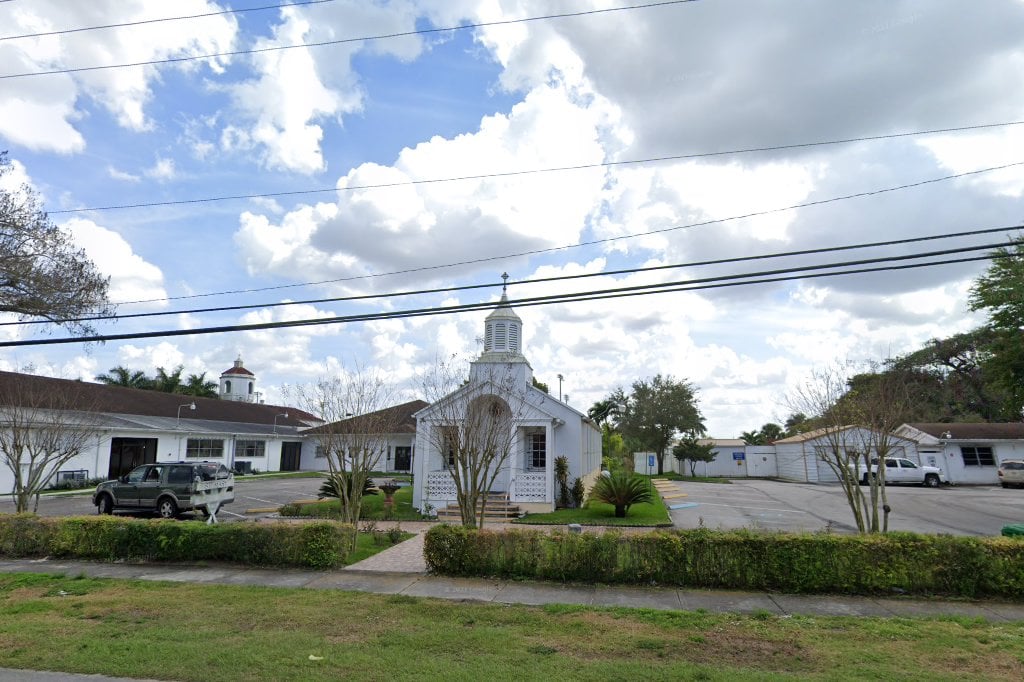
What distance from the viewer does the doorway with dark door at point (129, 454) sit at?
32094mm

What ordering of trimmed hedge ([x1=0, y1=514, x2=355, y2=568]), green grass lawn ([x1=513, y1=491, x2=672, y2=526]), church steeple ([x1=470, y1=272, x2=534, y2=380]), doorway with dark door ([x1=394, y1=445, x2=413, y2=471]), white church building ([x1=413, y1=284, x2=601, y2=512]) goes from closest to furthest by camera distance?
trimmed hedge ([x1=0, y1=514, x2=355, y2=568]) → green grass lawn ([x1=513, y1=491, x2=672, y2=526]) → white church building ([x1=413, y1=284, x2=601, y2=512]) → church steeple ([x1=470, y1=272, x2=534, y2=380]) → doorway with dark door ([x1=394, y1=445, x2=413, y2=471])

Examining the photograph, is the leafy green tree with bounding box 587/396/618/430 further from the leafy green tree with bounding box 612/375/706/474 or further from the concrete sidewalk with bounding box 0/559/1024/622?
the concrete sidewalk with bounding box 0/559/1024/622

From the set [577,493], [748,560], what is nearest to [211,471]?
[577,493]

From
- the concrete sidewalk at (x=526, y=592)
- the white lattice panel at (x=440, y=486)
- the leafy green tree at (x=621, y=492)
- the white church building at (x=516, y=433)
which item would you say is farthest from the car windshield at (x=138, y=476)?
the leafy green tree at (x=621, y=492)

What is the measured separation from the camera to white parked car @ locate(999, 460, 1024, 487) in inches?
1312

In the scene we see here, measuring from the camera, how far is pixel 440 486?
65.0 feet

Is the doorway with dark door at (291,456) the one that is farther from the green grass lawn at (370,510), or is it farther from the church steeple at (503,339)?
the church steeple at (503,339)

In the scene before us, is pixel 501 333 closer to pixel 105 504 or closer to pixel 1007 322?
pixel 105 504

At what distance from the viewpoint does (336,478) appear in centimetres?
1450

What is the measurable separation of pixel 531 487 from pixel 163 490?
36.8ft

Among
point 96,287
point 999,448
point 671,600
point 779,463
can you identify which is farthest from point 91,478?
point 999,448

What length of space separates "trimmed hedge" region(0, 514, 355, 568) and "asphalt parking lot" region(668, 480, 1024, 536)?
9267 mm

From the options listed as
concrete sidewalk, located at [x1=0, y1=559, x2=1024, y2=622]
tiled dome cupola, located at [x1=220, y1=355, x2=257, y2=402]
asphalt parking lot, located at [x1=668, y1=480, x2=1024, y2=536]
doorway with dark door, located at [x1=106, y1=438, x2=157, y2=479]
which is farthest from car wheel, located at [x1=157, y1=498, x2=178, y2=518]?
tiled dome cupola, located at [x1=220, y1=355, x2=257, y2=402]

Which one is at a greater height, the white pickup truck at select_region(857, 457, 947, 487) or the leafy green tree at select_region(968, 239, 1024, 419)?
the leafy green tree at select_region(968, 239, 1024, 419)
